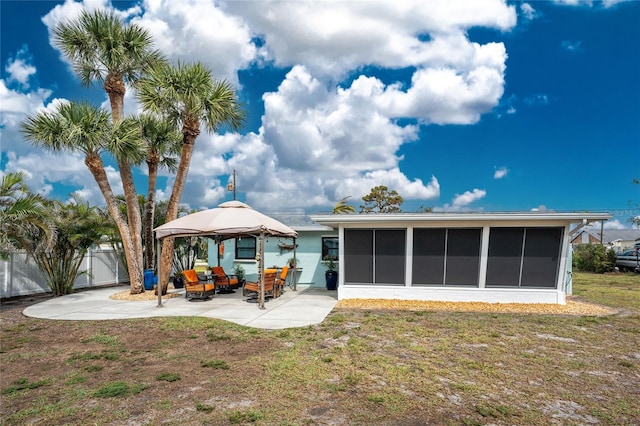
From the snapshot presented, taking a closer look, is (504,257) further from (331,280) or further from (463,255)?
(331,280)

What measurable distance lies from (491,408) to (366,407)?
1.44 meters

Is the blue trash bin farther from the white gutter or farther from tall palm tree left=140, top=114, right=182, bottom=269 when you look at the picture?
the white gutter

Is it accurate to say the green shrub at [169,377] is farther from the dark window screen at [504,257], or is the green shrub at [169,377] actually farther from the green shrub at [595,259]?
the green shrub at [595,259]

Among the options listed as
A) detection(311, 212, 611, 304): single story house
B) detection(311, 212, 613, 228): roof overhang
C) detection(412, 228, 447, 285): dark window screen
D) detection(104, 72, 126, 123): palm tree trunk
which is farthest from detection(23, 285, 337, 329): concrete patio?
detection(104, 72, 126, 123): palm tree trunk

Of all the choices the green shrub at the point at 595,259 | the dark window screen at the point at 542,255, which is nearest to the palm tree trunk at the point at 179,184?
the dark window screen at the point at 542,255

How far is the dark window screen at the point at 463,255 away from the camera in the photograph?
12.1 metres

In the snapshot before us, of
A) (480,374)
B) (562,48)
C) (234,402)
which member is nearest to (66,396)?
(234,402)

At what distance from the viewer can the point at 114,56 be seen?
13094mm

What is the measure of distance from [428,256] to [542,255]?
3390mm

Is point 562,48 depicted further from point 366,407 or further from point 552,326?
point 366,407

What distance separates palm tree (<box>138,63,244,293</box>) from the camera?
13156 mm

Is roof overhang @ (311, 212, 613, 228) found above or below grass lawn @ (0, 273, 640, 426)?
above

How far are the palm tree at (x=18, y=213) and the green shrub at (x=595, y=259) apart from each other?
2908 centimetres

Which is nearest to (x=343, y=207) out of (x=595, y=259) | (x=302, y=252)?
(x=302, y=252)
